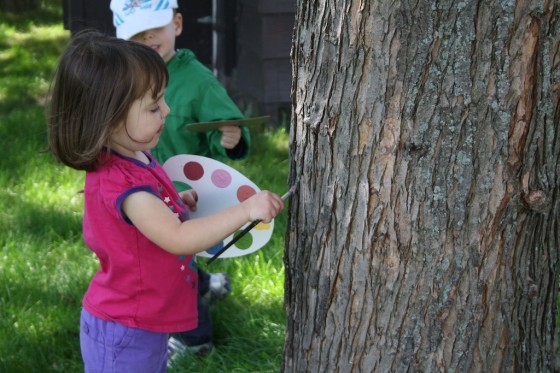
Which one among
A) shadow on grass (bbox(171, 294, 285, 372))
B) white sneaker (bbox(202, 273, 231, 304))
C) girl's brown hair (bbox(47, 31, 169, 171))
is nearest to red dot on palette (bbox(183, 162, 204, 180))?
girl's brown hair (bbox(47, 31, 169, 171))

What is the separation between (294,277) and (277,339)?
96 centimetres

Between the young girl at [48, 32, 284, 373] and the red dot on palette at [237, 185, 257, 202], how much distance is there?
15cm

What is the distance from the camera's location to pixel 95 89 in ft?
6.95

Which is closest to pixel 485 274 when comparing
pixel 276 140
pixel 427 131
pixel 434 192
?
pixel 434 192

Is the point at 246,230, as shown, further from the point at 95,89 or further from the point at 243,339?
the point at 243,339

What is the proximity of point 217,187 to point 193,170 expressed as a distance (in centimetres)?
10

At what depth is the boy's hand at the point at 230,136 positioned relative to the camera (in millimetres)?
2850

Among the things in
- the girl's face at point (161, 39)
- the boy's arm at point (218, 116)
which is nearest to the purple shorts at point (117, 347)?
the boy's arm at point (218, 116)

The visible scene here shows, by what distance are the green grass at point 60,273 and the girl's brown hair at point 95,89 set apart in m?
0.42

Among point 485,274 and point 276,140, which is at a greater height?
point 485,274

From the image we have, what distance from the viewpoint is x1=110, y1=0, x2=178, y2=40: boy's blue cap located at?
10.3 feet

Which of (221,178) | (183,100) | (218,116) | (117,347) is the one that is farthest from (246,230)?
(183,100)

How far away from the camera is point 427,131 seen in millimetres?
1785

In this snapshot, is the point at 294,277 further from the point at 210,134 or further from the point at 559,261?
the point at 210,134
